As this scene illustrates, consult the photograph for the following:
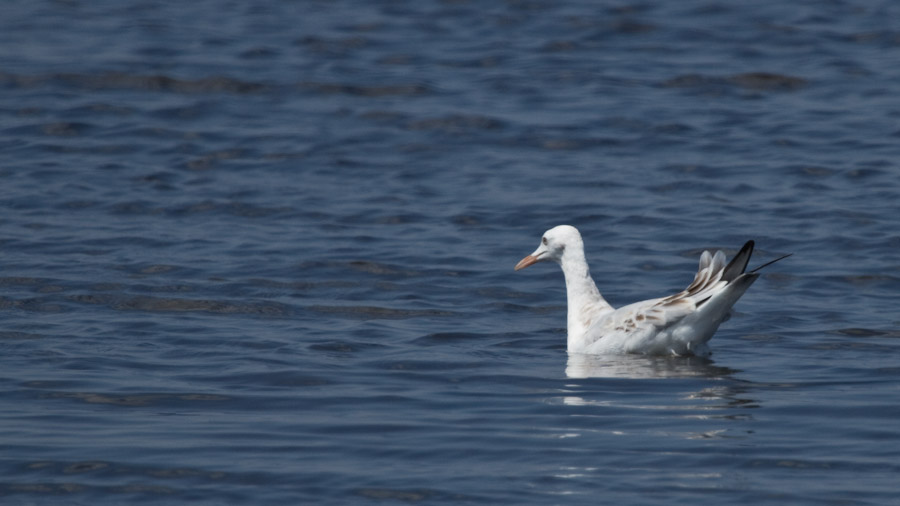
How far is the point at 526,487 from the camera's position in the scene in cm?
721

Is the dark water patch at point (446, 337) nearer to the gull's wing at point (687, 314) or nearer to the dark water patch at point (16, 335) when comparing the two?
the gull's wing at point (687, 314)

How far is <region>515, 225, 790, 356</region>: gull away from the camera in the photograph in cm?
1009

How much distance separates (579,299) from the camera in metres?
11.3

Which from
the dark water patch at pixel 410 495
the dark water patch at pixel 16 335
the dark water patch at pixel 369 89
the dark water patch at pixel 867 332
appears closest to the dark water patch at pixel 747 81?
the dark water patch at pixel 369 89

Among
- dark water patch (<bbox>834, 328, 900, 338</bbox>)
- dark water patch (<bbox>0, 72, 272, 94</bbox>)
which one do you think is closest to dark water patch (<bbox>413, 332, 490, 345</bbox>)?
dark water patch (<bbox>834, 328, 900, 338</bbox>)

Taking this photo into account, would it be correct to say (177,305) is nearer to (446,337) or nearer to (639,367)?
(446,337)

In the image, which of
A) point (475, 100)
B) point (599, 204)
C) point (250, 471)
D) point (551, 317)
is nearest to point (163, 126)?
point (475, 100)

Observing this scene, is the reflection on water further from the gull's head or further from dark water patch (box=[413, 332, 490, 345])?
the gull's head

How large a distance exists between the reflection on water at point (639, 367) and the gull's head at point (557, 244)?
4.15ft

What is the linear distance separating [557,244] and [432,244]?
2.77 m

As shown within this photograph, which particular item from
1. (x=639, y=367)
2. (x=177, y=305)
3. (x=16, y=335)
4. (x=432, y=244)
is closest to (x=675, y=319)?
(x=639, y=367)

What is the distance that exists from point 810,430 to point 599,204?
25.3ft

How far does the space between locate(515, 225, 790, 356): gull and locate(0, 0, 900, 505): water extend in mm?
239

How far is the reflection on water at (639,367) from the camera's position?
9.68 m
